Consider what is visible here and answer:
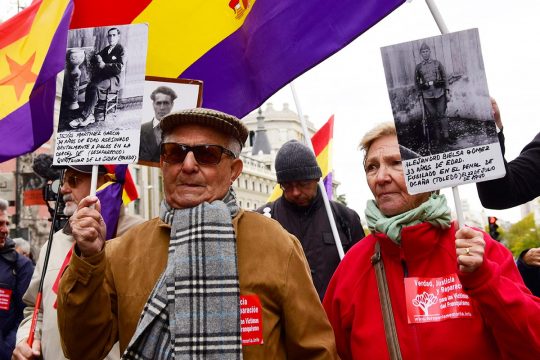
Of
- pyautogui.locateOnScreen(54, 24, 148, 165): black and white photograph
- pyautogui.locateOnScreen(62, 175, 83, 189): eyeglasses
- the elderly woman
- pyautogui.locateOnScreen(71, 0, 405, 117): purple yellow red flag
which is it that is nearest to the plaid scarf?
pyautogui.locateOnScreen(54, 24, 148, 165): black and white photograph

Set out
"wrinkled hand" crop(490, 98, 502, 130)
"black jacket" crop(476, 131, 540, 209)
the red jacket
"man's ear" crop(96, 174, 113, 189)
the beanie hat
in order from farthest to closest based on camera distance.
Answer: the beanie hat < "man's ear" crop(96, 174, 113, 189) < "black jacket" crop(476, 131, 540, 209) < "wrinkled hand" crop(490, 98, 502, 130) < the red jacket

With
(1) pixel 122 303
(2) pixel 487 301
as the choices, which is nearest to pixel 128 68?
(1) pixel 122 303

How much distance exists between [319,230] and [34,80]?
2.79m

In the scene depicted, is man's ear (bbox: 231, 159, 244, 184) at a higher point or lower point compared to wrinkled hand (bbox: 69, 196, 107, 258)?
higher

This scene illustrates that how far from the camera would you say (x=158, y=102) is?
13.2ft

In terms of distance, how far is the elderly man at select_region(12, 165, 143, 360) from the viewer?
3.59 meters

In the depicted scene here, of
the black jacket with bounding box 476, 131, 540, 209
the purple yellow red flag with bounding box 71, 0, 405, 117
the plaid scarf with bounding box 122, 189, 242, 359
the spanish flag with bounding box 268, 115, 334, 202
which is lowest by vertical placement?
the plaid scarf with bounding box 122, 189, 242, 359

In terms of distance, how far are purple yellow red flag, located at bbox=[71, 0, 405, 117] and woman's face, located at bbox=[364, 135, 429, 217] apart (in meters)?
0.94

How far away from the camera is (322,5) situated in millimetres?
3986

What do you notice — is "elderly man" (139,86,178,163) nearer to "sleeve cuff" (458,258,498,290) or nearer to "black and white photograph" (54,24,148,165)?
"black and white photograph" (54,24,148,165)

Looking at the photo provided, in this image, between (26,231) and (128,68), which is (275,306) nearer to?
(128,68)

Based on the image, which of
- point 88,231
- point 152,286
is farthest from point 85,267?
point 152,286

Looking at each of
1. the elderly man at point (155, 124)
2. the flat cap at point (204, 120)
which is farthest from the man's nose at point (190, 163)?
the elderly man at point (155, 124)

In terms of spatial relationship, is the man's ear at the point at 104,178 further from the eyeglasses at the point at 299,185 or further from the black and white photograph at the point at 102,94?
the eyeglasses at the point at 299,185
